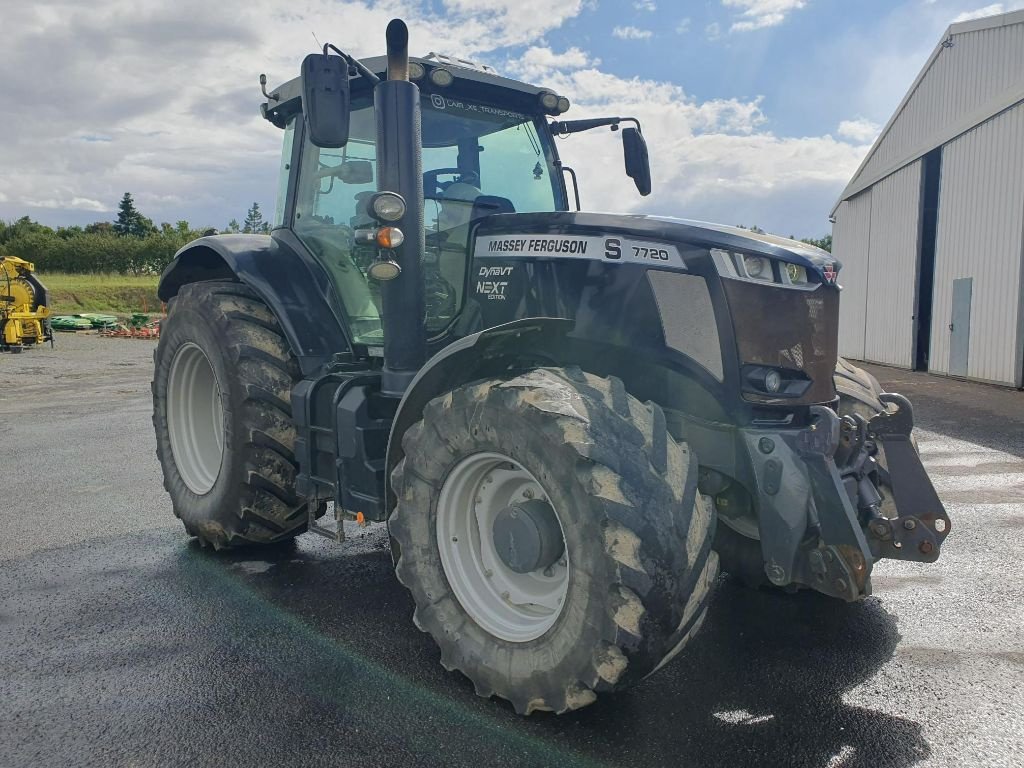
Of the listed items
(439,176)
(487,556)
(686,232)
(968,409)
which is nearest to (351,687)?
(487,556)

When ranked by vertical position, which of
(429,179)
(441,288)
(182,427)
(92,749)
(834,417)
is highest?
(429,179)

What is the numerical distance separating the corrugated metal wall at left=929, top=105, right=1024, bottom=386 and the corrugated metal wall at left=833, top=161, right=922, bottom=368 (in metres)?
1.57

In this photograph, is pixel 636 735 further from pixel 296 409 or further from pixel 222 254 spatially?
pixel 222 254

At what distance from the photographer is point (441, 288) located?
416 centimetres

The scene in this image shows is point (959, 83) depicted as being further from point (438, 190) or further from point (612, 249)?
point (612, 249)

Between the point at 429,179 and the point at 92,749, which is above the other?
the point at 429,179

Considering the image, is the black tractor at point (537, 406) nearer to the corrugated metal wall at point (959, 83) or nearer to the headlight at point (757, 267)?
the headlight at point (757, 267)

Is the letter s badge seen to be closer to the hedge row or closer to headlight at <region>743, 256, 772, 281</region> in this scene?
headlight at <region>743, 256, 772, 281</region>

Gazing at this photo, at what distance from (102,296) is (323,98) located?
134 ft

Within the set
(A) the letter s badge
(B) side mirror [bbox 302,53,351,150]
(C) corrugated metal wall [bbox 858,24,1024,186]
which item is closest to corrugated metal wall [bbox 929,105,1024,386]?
(C) corrugated metal wall [bbox 858,24,1024,186]

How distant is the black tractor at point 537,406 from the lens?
9.00 ft

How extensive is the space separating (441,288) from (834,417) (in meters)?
1.99

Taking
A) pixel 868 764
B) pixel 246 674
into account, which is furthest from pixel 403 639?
pixel 868 764

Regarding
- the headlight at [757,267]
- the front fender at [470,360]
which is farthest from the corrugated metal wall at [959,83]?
the front fender at [470,360]
